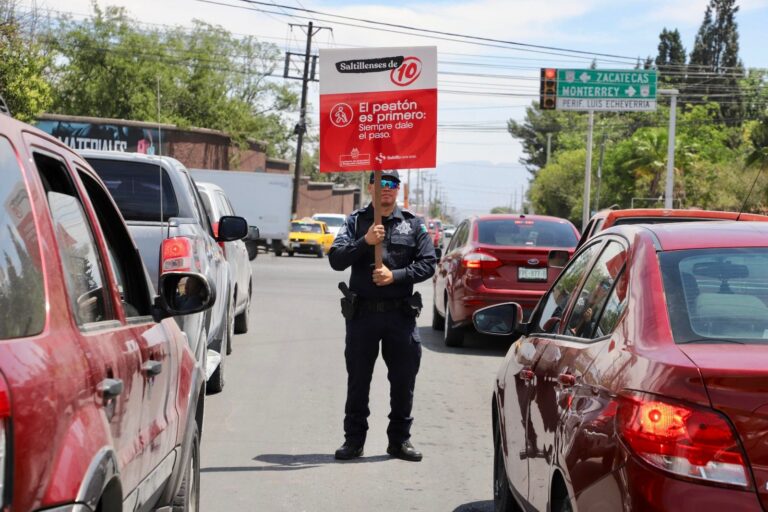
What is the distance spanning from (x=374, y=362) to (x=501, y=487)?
1997 millimetres

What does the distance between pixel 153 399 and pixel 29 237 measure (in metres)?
1.41

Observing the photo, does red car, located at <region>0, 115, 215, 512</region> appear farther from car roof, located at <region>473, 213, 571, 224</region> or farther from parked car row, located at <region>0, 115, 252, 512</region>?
car roof, located at <region>473, 213, 571, 224</region>

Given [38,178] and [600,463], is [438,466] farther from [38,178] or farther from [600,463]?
[38,178]

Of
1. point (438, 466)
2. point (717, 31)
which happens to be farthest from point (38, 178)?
point (717, 31)

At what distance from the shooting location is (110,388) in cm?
325

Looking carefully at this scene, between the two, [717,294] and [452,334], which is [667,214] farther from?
[717,294]

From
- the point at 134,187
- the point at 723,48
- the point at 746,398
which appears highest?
the point at 723,48

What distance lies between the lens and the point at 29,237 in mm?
2910

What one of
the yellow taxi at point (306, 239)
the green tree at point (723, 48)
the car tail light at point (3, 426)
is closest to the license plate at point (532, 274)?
the car tail light at point (3, 426)

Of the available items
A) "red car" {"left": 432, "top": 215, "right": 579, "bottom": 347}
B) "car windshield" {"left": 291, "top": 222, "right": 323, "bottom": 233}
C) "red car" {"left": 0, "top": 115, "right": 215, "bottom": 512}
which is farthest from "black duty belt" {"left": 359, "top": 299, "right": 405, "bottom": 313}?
"car windshield" {"left": 291, "top": 222, "right": 323, "bottom": 233}

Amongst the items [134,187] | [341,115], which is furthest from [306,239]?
[341,115]

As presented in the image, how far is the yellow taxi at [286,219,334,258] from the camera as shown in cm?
4478

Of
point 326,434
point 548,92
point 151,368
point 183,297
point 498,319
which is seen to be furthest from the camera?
point 548,92

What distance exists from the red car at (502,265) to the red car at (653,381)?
27.4 feet
